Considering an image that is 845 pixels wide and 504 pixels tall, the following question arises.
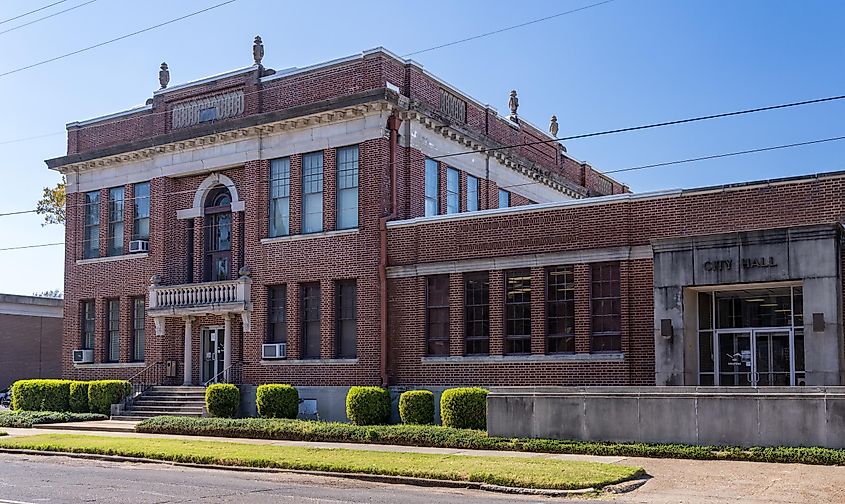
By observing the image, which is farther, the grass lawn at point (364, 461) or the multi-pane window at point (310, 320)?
the multi-pane window at point (310, 320)

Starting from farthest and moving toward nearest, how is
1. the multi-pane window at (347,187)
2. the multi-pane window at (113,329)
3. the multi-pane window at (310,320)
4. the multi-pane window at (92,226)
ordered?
the multi-pane window at (92,226) → the multi-pane window at (113,329) → the multi-pane window at (310,320) → the multi-pane window at (347,187)

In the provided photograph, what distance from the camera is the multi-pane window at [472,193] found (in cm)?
3384

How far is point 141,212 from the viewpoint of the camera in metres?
35.5

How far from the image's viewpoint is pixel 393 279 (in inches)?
1150

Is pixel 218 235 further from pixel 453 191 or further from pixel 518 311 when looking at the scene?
pixel 518 311

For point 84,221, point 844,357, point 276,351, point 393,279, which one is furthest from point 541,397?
point 84,221

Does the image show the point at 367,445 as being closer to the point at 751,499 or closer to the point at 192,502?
the point at 192,502

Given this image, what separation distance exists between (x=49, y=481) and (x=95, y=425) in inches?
542

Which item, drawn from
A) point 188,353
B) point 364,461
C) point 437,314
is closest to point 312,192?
point 437,314

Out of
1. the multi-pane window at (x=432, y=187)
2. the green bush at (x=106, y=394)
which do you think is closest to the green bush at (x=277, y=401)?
the green bush at (x=106, y=394)

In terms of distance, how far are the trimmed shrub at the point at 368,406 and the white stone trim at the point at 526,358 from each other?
1.68m

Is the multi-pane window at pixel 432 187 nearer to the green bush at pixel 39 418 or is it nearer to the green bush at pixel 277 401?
the green bush at pixel 277 401

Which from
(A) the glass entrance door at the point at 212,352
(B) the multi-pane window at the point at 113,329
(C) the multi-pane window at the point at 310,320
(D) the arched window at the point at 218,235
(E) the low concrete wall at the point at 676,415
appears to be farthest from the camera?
(B) the multi-pane window at the point at 113,329

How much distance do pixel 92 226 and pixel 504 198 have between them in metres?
15.2
